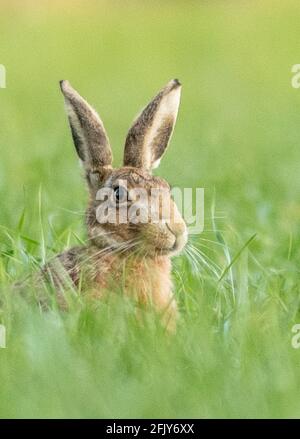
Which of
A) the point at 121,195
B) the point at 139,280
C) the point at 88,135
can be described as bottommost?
the point at 139,280

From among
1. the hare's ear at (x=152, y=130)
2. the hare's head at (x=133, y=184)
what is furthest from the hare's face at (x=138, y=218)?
the hare's ear at (x=152, y=130)

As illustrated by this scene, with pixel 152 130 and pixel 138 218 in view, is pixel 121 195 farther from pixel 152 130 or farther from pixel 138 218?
pixel 152 130

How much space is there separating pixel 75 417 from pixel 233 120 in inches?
261

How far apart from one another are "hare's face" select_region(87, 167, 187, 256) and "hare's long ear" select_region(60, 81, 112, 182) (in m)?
0.24

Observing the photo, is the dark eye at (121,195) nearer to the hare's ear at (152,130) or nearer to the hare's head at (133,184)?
the hare's head at (133,184)

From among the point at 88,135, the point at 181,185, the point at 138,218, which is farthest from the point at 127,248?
the point at 181,185

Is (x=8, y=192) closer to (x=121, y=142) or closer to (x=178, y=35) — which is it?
(x=121, y=142)

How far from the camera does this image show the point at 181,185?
28.2ft

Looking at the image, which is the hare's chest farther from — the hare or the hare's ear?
the hare's ear

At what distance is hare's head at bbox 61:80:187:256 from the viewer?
5797 millimetres

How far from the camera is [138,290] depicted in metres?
5.83

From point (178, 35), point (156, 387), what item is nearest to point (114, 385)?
point (156, 387)

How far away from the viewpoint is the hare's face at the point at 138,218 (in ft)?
19.0

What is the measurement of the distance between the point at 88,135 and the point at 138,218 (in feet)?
1.82
